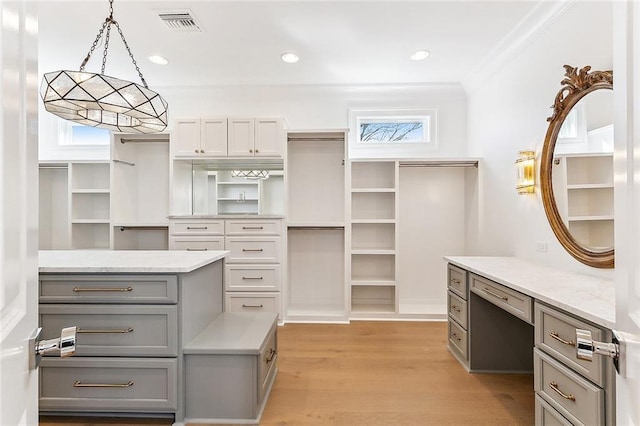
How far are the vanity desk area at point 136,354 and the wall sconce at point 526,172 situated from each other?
7.93ft

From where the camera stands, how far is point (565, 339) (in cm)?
159

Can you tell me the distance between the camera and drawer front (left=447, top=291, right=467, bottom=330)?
2.79 metres

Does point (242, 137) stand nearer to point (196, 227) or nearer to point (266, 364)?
point (196, 227)

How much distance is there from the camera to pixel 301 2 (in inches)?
105

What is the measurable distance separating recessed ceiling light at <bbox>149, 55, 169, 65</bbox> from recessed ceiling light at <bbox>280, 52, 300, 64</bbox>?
1269 millimetres

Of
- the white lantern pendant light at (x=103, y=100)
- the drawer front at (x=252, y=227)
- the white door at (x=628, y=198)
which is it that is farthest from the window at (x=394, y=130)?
the white door at (x=628, y=198)

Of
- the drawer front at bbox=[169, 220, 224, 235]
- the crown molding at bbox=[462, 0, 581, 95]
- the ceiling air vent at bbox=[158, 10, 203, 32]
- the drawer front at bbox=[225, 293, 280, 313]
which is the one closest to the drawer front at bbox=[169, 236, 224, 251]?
the drawer front at bbox=[169, 220, 224, 235]

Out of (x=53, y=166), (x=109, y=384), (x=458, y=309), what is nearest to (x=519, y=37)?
(x=458, y=309)

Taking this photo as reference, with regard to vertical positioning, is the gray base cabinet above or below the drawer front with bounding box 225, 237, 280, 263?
below

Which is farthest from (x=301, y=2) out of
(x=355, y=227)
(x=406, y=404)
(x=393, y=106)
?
(x=406, y=404)

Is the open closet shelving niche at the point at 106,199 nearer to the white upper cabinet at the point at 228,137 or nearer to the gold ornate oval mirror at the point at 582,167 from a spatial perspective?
the white upper cabinet at the point at 228,137

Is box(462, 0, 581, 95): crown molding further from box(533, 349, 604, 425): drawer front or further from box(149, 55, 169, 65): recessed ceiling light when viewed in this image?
box(149, 55, 169, 65): recessed ceiling light

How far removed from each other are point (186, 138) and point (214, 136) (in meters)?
0.34

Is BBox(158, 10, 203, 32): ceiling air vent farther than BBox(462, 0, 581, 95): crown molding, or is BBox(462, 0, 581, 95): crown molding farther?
BBox(158, 10, 203, 32): ceiling air vent
